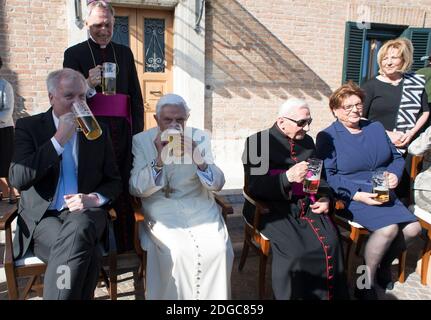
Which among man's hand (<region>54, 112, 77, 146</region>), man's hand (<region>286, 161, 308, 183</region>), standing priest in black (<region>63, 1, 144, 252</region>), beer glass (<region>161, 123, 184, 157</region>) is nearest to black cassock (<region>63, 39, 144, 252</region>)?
standing priest in black (<region>63, 1, 144, 252</region>)

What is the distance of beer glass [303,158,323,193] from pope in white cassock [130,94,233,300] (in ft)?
1.95

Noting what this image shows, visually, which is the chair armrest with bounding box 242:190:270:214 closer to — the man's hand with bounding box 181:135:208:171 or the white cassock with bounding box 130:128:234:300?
the white cassock with bounding box 130:128:234:300

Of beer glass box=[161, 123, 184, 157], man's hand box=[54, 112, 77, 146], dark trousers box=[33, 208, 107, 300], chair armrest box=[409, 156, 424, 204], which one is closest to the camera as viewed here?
dark trousers box=[33, 208, 107, 300]

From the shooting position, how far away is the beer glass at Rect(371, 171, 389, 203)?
105 inches

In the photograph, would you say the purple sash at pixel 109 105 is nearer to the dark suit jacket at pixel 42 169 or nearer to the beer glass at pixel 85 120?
the dark suit jacket at pixel 42 169

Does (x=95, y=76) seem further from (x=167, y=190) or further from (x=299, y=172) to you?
(x=299, y=172)

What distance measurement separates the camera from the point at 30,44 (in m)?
5.40

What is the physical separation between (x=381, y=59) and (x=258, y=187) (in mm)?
1791

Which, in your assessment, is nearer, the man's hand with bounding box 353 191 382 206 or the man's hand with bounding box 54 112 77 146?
the man's hand with bounding box 54 112 77 146

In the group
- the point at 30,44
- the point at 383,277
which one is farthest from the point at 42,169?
the point at 30,44

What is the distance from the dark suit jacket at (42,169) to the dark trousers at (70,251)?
11cm

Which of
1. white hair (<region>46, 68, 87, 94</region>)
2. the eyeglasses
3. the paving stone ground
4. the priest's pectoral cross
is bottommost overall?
the paving stone ground

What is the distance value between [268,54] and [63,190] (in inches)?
201
